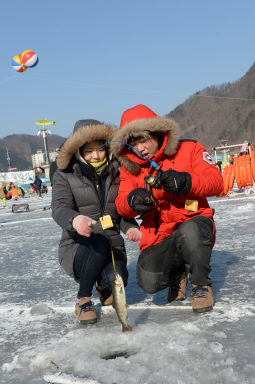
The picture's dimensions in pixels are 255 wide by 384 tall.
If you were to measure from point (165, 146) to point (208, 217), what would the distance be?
1.81 feet

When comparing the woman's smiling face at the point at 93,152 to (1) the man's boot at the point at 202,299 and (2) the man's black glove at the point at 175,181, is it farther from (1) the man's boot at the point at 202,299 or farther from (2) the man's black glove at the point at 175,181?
(1) the man's boot at the point at 202,299

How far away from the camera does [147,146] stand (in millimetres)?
2502

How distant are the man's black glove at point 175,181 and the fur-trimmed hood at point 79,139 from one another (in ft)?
1.90

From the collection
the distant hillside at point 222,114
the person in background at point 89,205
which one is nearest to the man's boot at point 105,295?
the person in background at point 89,205

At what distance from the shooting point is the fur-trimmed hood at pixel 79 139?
2.52 m

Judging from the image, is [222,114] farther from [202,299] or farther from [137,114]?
[202,299]

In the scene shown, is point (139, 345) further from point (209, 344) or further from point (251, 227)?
point (251, 227)

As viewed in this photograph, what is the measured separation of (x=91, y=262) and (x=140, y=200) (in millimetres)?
528

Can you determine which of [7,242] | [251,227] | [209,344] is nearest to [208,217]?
[209,344]

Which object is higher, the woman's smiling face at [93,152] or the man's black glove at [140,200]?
the woman's smiling face at [93,152]

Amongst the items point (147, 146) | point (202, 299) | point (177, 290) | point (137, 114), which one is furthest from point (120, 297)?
point (137, 114)

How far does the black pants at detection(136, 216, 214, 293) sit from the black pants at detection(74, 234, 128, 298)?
0.79 feet

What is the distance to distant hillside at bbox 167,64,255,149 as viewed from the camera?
10256 centimetres

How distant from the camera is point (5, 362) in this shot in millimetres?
1947
